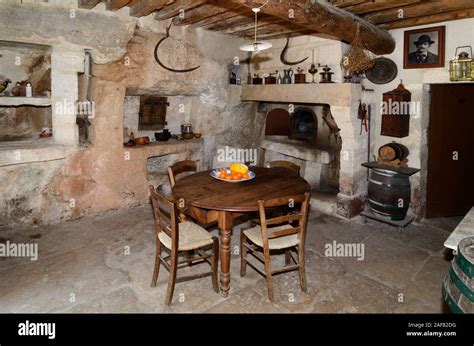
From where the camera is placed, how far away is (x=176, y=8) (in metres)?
4.32

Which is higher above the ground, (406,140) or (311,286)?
(406,140)

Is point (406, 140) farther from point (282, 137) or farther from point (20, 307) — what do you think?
point (20, 307)

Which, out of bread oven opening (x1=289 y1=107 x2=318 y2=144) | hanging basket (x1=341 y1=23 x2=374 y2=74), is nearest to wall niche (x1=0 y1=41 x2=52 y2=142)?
bread oven opening (x1=289 y1=107 x2=318 y2=144)

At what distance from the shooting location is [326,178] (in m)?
6.05

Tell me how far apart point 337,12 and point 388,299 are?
2.92 m

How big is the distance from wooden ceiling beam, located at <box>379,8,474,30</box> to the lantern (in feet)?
1.38

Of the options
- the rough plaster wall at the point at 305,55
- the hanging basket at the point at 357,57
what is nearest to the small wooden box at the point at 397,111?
the hanging basket at the point at 357,57

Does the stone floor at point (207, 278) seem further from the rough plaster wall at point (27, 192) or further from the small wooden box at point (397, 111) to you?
the small wooden box at point (397, 111)

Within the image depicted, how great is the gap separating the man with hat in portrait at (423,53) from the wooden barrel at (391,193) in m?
1.56

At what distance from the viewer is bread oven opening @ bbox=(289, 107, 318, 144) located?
6.00 meters

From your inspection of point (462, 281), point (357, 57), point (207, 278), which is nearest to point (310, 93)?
point (357, 57)

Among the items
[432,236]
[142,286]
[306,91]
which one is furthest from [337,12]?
[142,286]

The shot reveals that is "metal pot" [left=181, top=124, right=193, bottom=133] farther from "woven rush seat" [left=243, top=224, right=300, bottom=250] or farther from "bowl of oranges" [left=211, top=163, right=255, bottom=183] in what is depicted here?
"woven rush seat" [left=243, top=224, right=300, bottom=250]

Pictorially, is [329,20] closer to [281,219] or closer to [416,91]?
[416,91]
